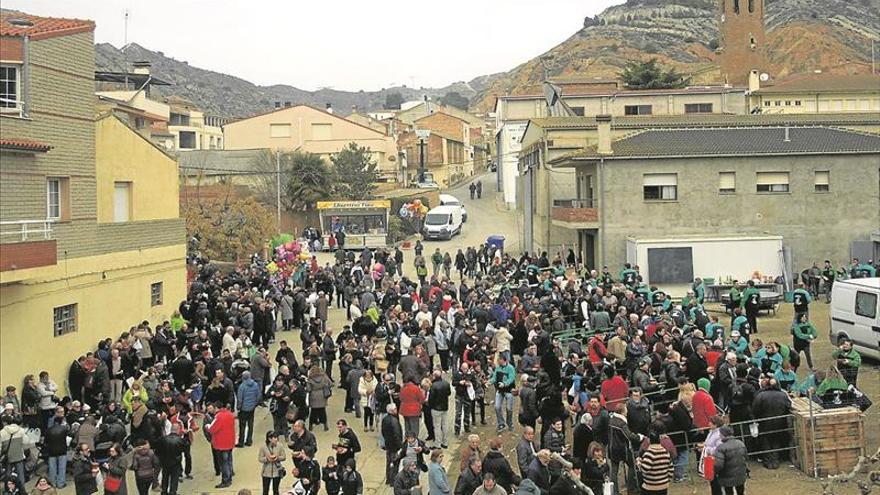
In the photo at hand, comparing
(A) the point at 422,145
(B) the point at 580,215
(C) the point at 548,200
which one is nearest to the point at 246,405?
(B) the point at 580,215

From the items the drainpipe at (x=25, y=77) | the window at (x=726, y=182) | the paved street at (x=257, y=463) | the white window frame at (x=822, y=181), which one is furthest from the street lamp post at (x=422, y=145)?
the drainpipe at (x=25, y=77)

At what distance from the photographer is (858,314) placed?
2066 cm

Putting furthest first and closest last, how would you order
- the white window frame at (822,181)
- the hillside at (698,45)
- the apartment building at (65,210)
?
the hillside at (698,45), the white window frame at (822,181), the apartment building at (65,210)

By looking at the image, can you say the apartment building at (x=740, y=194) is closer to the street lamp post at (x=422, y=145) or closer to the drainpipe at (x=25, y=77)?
the drainpipe at (x=25, y=77)

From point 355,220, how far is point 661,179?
60.6 feet

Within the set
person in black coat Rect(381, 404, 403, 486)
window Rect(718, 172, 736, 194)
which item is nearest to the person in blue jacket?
person in black coat Rect(381, 404, 403, 486)

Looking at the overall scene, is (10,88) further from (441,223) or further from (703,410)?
(441,223)

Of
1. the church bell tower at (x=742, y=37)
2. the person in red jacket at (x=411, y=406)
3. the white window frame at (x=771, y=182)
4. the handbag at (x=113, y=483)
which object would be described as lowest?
the handbag at (x=113, y=483)

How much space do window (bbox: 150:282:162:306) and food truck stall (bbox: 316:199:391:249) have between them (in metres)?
22.5

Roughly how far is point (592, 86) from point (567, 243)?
32855 millimetres

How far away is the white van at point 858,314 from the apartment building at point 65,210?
1697 centimetres

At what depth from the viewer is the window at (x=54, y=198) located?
20.6m

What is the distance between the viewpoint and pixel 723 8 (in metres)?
104

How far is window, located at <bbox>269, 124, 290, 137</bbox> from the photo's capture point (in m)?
76.4
